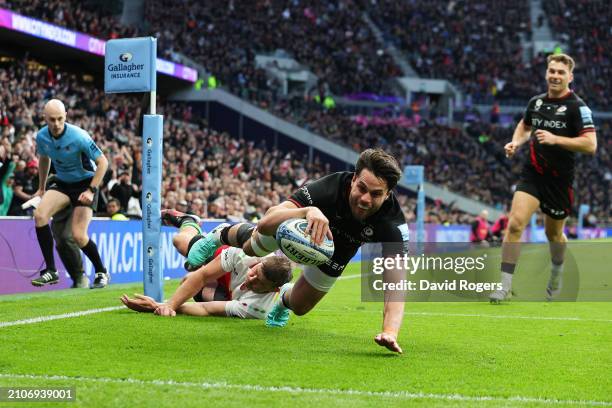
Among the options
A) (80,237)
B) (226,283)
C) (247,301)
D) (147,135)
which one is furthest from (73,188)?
(247,301)

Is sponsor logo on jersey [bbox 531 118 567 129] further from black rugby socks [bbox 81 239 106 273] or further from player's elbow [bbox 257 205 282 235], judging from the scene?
black rugby socks [bbox 81 239 106 273]

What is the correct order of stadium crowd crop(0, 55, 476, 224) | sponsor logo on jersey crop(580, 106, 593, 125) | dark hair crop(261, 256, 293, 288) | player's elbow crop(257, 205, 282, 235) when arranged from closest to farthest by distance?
player's elbow crop(257, 205, 282, 235) → dark hair crop(261, 256, 293, 288) → sponsor logo on jersey crop(580, 106, 593, 125) → stadium crowd crop(0, 55, 476, 224)

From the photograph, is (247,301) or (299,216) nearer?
(299,216)

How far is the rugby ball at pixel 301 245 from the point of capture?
17.8ft

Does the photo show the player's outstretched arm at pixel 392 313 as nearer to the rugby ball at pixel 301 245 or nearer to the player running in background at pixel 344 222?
the player running in background at pixel 344 222

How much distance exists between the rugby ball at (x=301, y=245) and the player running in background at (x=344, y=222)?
5 cm

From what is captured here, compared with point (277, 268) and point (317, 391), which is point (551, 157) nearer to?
point (277, 268)

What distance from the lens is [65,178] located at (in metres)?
10.6

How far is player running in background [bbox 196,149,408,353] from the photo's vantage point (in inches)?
226

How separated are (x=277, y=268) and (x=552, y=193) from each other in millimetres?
3800

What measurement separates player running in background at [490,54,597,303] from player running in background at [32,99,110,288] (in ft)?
15.7

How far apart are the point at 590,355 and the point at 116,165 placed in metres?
14.6

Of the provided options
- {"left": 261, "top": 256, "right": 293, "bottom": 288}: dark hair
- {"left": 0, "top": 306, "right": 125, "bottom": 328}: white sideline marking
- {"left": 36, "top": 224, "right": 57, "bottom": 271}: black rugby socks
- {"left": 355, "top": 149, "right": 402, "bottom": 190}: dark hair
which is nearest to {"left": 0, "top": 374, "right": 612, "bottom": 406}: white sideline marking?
{"left": 355, "top": 149, "right": 402, "bottom": 190}: dark hair

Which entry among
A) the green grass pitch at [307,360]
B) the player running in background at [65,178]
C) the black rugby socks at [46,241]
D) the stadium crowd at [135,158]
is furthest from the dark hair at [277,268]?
the stadium crowd at [135,158]
